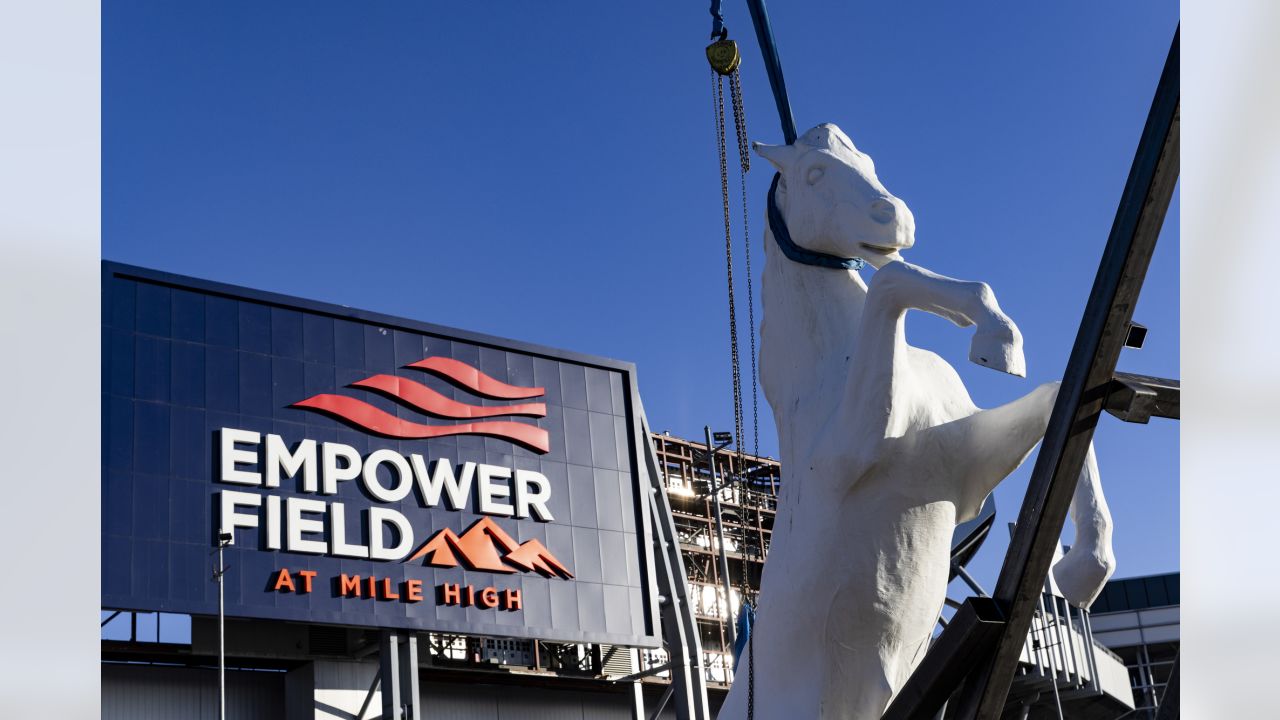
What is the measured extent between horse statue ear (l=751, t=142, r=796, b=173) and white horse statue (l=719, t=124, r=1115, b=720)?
15.4 inches

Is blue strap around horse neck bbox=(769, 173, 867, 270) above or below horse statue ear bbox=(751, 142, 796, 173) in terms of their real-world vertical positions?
below

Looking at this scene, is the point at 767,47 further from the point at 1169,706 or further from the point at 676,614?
the point at 676,614

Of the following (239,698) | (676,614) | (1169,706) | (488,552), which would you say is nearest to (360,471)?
(488,552)

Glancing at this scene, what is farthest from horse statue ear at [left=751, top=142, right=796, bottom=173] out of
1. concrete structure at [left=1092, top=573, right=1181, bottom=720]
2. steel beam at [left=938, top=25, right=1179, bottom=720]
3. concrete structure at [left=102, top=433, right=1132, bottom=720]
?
concrete structure at [left=1092, top=573, right=1181, bottom=720]

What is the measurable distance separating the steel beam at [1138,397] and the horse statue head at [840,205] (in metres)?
1.75

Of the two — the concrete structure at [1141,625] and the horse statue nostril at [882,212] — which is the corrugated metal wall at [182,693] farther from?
the concrete structure at [1141,625]

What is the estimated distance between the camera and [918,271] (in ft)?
15.9

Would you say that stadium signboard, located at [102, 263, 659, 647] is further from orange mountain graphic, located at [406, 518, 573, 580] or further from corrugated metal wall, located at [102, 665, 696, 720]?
corrugated metal wall, located at [102, 665, 696, 720]

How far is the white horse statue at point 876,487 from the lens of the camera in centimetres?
493

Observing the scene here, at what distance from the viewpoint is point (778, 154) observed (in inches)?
234

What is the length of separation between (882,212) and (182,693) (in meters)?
18.6

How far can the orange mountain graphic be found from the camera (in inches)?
803
